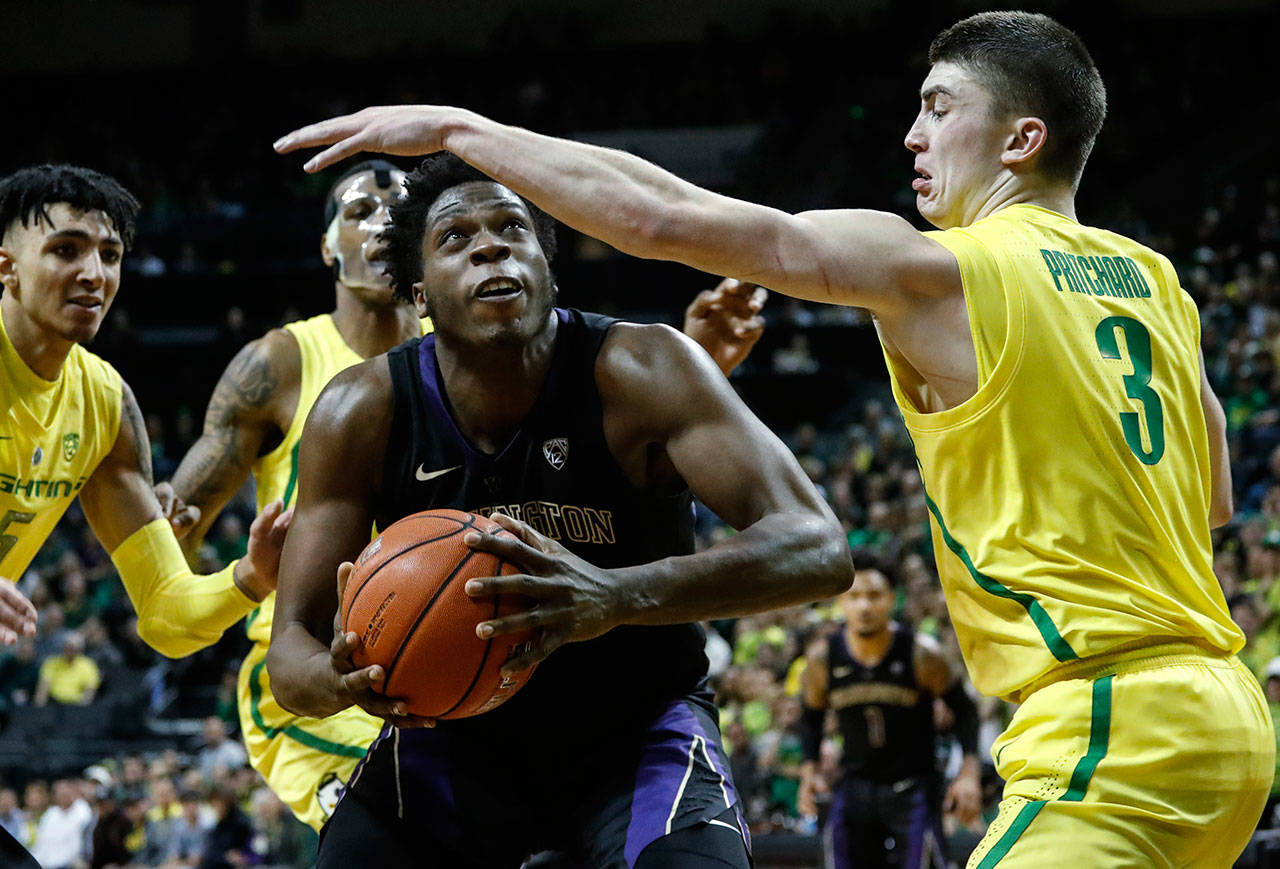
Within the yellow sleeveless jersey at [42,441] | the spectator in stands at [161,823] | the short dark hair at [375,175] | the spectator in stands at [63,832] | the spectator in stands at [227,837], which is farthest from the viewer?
the spectator in stands at [63,832]

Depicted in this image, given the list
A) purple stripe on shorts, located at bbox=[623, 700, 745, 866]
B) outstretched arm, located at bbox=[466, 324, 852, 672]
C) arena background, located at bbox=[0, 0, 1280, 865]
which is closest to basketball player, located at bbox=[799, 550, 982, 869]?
arena background, located at bbox=[0, 0, 1280, 865]

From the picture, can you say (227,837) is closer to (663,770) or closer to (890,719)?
(890,719)

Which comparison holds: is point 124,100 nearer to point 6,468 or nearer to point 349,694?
point 6,468

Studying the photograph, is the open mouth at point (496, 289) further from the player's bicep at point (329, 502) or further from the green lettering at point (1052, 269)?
the green lettering at point (1052, 269)

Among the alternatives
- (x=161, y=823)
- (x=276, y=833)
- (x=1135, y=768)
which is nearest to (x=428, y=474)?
(x=1135, y=768)

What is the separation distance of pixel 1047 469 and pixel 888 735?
17.5 feet

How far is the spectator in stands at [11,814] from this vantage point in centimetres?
1175

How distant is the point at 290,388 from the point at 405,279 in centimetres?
149

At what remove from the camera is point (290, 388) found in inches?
186

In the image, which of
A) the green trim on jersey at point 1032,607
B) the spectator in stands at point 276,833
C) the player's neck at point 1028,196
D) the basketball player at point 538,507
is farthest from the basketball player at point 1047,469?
the spectator in stands at point 276,833

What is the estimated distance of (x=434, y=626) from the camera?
2.53 meters

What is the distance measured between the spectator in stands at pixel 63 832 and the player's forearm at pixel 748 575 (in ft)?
34.9

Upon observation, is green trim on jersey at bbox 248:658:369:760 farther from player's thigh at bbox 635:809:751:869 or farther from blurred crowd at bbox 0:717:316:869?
blurred crowd at bbox 0:717:316:869

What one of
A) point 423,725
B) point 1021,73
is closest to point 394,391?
point 423,725
